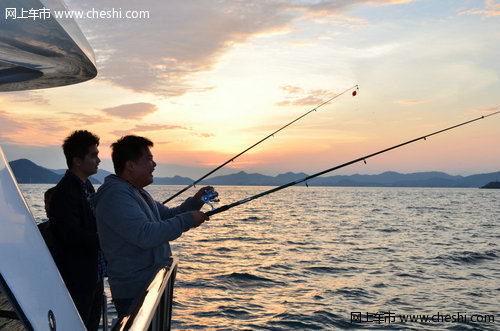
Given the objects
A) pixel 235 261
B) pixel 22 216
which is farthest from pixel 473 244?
pixel 22 216

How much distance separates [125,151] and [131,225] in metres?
0.58

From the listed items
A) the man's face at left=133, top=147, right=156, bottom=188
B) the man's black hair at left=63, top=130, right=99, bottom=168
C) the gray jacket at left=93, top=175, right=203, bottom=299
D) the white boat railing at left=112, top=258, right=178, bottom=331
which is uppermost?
the man's black hair at left=63, top=130, right=99, bottom=168

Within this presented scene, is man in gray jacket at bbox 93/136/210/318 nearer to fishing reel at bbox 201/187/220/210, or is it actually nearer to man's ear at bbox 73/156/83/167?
fishing reel at bbox 201/187/220/210

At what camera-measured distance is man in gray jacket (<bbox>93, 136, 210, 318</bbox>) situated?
261cm

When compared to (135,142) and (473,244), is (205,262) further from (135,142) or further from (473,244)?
(473,244)

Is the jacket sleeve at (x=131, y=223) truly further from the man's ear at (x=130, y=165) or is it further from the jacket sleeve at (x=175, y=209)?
the jacket sleeve at (x=175, y=209)

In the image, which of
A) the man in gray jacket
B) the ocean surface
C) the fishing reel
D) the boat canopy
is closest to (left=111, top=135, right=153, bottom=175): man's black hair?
the man in gray jacket

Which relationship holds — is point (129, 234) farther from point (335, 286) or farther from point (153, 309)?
point (335, 286)

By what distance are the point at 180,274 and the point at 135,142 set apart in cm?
1081

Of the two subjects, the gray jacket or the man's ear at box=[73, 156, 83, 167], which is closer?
the gray jacket

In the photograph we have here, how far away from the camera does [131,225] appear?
2586 millimetres

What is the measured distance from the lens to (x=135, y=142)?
2955mm

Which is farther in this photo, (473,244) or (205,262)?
(473,244)

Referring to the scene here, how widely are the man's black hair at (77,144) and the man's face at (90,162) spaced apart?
0.09ft
